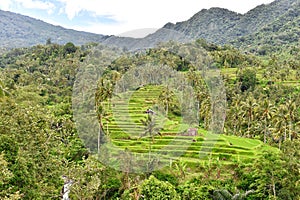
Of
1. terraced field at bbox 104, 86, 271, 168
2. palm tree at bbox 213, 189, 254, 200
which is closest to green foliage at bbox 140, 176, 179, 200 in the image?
palm tree at bbox 213, 189, 254, 200

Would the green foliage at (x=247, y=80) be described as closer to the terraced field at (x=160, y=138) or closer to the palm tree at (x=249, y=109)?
the palm tree at (x=249, y=109)

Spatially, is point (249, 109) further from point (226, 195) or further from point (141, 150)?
Answer: point (226, 195)

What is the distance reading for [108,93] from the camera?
36.8 meters

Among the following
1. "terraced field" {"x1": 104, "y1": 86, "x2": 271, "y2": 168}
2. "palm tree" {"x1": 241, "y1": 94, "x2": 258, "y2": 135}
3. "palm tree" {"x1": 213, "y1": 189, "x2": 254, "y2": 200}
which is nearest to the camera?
"palm tree" {"x1": 213, "y1": 189, "x2": 254, "y2": 200}

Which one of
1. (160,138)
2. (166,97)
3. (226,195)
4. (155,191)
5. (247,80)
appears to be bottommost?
(226,195)

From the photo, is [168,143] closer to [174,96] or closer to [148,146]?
[148,146]

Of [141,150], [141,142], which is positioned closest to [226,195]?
[141,150]

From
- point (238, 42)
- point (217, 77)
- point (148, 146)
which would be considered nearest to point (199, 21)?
point (238, 42)

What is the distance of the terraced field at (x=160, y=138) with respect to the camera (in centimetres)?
2769

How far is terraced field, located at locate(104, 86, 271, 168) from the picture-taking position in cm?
2769

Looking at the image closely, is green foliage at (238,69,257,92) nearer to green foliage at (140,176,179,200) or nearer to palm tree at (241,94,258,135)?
palm tree at (241,94,258,135)

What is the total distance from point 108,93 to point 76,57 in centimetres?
4850

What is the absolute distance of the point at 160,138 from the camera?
30.7 m

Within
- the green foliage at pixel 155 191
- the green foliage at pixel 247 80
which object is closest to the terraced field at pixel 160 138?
the green foliage at pixel 155 191
